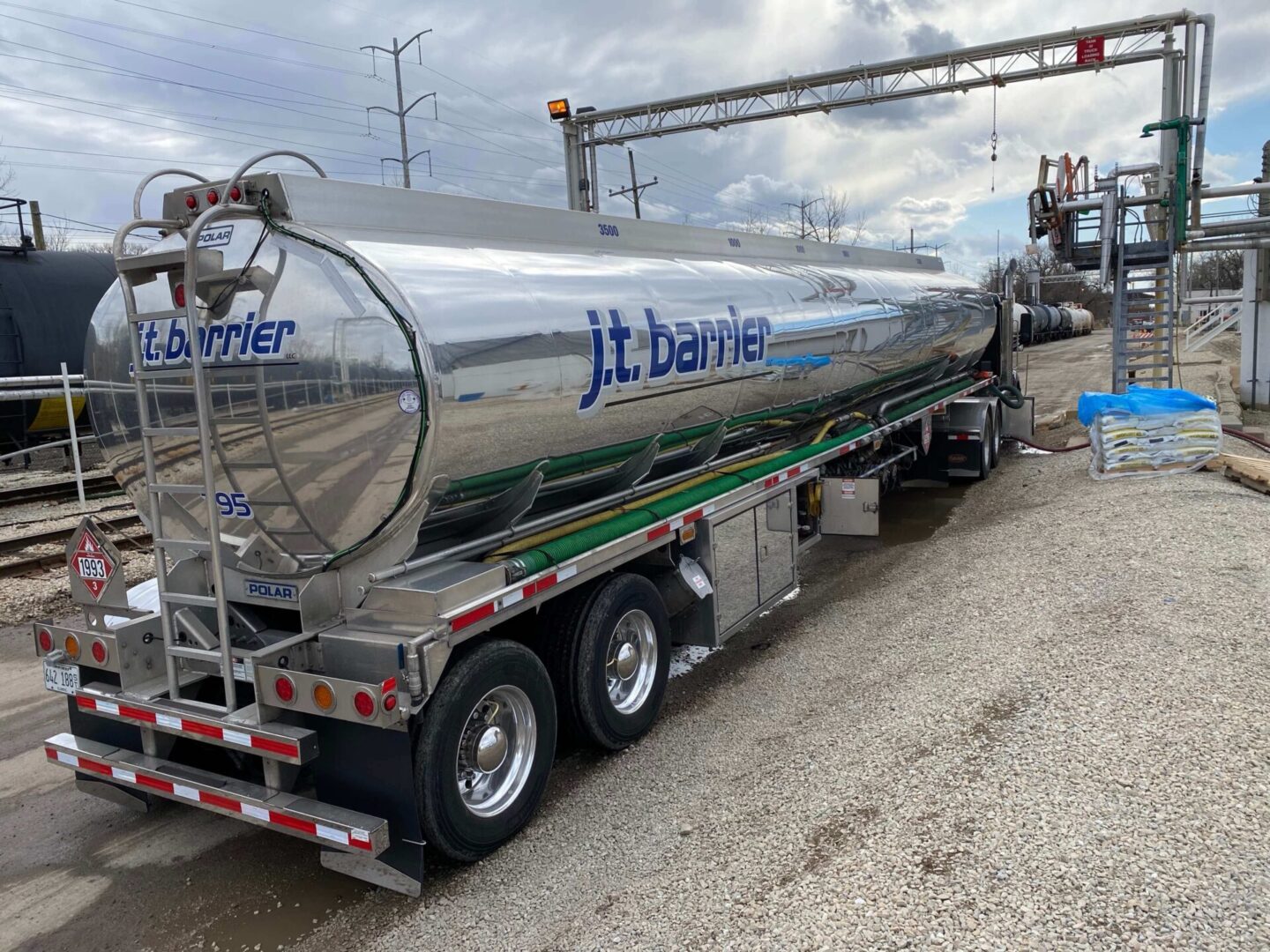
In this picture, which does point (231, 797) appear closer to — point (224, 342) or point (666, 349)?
point (224, 342)

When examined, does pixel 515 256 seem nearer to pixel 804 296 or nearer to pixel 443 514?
pixel 443 514

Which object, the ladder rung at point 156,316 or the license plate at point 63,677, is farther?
the license plate at point 63,677

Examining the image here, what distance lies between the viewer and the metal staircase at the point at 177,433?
369 centimetres

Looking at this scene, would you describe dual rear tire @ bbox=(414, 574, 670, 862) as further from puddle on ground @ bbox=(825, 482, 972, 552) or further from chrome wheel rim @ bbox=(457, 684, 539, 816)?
puddle on ground @ bbox=(825, 482, 972, 552)

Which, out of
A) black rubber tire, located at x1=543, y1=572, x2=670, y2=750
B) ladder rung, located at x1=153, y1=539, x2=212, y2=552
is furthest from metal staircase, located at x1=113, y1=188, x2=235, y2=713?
black rubber tire, located at x1=543, y1=572, x2=670, y2=750

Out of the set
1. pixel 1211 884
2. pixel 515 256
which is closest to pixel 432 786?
pixel 515 256

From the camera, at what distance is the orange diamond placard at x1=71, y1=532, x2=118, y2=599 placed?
4.36m

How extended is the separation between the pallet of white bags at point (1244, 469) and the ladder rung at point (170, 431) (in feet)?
35.6

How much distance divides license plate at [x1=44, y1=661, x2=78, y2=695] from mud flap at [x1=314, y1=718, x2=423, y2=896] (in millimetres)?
1461

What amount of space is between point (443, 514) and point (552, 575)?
0.64m

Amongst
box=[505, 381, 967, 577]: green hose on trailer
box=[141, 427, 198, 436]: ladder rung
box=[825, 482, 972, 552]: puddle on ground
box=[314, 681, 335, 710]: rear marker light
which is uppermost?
box=[141, 427, 198, 436]: ladder rung

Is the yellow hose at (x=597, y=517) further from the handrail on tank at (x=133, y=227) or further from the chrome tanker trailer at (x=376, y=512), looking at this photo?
the handrail on tank at (x=133, y=227)

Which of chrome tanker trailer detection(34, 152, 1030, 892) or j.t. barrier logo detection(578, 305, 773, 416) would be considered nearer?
chrome tanker trailer detection(34, 152, 1030, 892)

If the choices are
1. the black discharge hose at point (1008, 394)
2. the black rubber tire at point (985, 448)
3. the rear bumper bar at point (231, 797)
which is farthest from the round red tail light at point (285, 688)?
the black discharge hose at point (1008, 394)
